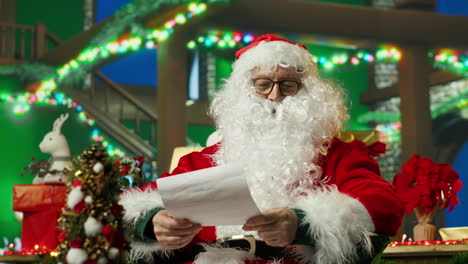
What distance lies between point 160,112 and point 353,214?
4.66 metres

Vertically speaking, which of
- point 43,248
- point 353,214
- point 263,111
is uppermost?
point 263,111

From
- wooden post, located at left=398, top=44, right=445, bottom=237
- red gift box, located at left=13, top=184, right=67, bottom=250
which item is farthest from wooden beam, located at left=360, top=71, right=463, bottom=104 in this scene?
red gift box, located at left=13, top=184, right=67, bottom=250

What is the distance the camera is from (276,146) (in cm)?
203

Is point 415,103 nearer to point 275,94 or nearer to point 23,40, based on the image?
point 23,40

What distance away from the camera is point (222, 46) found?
6.57m

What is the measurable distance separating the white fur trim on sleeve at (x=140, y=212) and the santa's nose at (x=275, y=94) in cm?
46

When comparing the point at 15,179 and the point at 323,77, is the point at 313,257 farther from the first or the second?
the point at 15,179

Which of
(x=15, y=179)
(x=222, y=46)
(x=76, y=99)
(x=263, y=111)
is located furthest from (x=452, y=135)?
(x=263, y=111)

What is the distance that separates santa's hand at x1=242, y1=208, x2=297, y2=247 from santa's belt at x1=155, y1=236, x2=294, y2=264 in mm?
215

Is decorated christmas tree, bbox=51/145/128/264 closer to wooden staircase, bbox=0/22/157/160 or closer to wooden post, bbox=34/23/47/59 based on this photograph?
wooden staircase, bbox=0/22/157/160

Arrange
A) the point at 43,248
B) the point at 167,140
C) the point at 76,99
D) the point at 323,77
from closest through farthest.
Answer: the point at 323,77 < the point at 43,248 < the point at 167,140 < the point at 76,99

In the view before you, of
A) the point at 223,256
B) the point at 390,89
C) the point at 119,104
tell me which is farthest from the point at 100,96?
the point at 223,256

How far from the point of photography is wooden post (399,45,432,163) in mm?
6246

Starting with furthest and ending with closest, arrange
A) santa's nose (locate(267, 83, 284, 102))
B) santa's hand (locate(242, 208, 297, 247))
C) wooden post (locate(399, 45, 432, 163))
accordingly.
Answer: wooden post (locate(399, 45, 432, 163)) → santa's nose (locate(267, 83, 284, 102)) → santa's hand (locate(242, 208, 297, 247))
